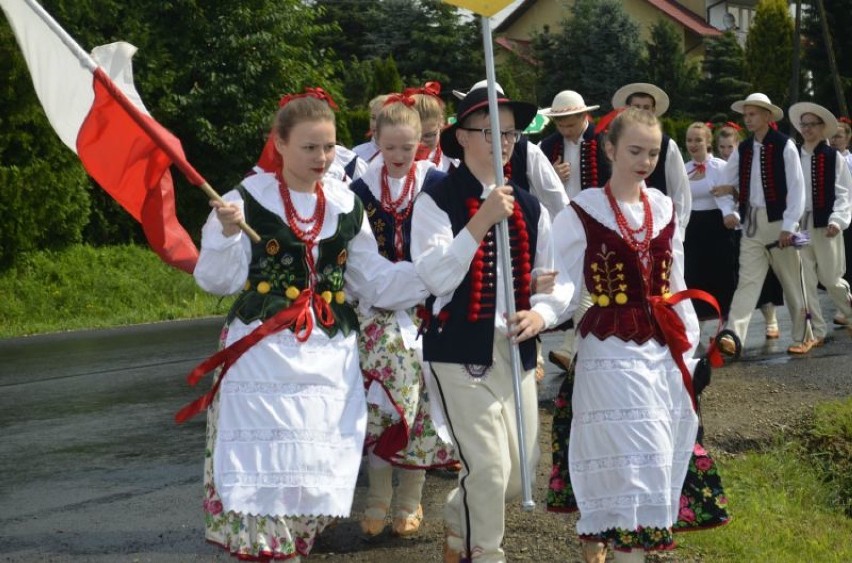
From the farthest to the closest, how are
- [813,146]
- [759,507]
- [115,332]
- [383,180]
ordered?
1. [115,332]
2. [813,146]
3. [383,180]
4. [759,507]

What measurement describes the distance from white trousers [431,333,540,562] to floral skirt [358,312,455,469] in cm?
94

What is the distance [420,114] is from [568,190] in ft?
6.70

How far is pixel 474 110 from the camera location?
5195 mm

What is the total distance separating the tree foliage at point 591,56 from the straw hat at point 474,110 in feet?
161

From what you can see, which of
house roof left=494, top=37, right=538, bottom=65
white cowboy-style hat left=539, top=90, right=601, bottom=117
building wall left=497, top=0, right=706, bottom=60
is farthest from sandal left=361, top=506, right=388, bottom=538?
building wall left=497, top=0, right=706, bottom=60

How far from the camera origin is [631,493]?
4945 mm

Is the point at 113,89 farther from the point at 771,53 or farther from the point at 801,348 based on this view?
the point at 771,53

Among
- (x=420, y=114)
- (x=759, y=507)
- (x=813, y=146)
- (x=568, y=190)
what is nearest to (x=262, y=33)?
(x=813, y=146)

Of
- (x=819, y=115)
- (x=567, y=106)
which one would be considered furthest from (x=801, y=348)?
(x=567, y=106)

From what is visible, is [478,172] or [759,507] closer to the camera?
[478,172]

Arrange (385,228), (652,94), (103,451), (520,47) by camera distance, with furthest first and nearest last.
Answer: (520,47) → (652,94) → (103,451) → (385,228)

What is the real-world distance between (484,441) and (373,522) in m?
1.32

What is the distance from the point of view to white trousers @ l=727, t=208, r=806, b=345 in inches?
425

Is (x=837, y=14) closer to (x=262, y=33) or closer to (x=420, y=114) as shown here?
(x=262, y=33)
